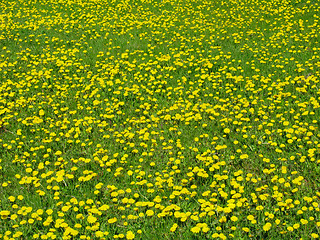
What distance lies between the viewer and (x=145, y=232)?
3240 mm

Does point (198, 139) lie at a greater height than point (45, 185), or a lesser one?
greater

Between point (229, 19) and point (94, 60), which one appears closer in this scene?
point (94, 60)

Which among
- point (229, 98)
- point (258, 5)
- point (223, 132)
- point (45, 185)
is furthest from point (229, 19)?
point (45, 185)

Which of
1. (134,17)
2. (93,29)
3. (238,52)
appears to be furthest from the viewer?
(134,17)

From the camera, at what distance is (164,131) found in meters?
4.89

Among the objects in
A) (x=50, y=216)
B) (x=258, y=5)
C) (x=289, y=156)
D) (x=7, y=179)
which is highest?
(x=258, y=5)

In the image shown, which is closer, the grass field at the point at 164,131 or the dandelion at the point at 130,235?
the dandelion at the point at 130,235

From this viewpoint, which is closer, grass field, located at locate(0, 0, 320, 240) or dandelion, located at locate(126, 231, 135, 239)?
dandelion, located at locate(126, 231, 135, 239)

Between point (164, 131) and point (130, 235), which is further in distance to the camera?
point (164, 131)

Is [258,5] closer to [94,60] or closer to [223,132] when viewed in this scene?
[94,60]

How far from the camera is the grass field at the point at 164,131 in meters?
3.40

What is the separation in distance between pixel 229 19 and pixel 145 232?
7.85m

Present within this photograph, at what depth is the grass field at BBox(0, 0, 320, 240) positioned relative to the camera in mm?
3396

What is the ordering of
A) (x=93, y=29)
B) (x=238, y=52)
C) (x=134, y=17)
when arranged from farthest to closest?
(x=134, y=17)
(x=93, y=29)
(x=238, y=52)
